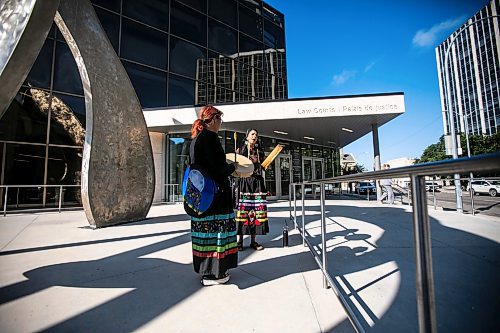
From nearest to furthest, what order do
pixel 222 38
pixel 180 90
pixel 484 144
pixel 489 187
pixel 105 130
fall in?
pixel 489 187 → pixel 105 130 → pixel 180 90 → pixel 222 38 → pixel 484 144

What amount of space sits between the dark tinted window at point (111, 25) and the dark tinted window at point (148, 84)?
111 cm

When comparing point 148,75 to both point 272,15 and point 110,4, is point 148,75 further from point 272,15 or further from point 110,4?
point 272,15

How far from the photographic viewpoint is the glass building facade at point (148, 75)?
31.3 feet

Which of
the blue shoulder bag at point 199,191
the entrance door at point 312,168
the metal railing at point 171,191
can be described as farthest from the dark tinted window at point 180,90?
the blue shoulder bag at point 199,191

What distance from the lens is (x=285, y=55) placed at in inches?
760

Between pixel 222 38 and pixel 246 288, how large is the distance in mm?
16705

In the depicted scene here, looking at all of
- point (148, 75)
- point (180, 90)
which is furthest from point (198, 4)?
point (148, 75)

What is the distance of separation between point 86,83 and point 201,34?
11942 millimetres

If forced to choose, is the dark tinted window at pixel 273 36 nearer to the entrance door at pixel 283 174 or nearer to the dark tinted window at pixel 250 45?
the dark tinted window at pixel 250 45

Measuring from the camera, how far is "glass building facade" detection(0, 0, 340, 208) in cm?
954

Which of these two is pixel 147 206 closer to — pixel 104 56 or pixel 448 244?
pixel 104 56

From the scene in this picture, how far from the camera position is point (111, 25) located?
11805mm

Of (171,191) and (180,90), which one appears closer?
(171,191)

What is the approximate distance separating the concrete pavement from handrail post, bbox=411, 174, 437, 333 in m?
0.04
